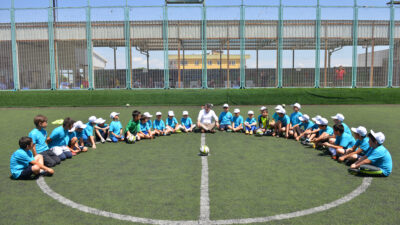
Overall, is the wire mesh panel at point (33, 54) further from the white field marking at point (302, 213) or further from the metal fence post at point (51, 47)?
the white field marking at point (302, 213)

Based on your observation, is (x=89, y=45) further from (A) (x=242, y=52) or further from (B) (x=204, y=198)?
(B) (x=204, y=198)

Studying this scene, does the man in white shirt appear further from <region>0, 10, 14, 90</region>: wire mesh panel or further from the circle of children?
<region>0, 10, 14, 90</region>: wire mesh panel

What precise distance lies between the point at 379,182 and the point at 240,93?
17751mm

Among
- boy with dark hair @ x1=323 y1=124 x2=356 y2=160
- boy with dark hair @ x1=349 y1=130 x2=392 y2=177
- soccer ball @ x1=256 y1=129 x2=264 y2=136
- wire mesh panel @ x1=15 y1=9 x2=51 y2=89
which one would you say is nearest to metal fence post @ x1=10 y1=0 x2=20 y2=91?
wire mesh panel @ x1=15 y1=9 x2=51 y2=89

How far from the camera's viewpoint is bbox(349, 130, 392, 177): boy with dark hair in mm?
6434

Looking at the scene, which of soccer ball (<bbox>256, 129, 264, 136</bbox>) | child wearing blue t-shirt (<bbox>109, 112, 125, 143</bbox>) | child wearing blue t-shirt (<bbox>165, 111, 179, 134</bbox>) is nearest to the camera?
child wearing blue t-shirt (<bbox>109, 112, 125, 143</bbox>)

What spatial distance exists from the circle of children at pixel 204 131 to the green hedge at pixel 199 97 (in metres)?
10.4

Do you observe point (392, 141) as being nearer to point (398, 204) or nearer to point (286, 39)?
point (398, 204)

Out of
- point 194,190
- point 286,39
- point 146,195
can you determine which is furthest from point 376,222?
point 286,39

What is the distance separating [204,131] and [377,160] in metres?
7.30

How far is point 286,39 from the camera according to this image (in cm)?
2603

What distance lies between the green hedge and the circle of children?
1035 cm

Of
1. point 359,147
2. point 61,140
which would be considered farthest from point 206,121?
point 359,147

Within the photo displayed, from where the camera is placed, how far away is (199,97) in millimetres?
23969
